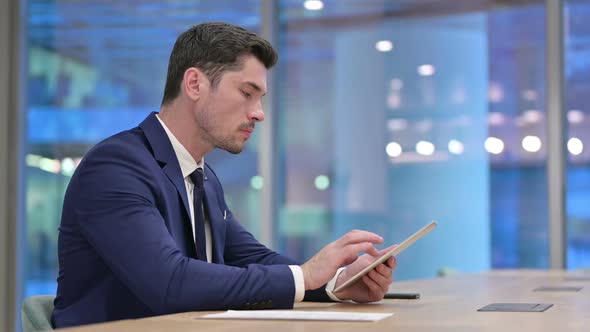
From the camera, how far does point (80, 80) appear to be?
6199 millimetres

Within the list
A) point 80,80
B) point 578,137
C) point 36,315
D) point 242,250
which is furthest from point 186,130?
point 80,80

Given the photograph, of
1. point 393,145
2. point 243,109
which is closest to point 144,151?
point 243,109

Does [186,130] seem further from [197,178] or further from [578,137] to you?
[578,137]

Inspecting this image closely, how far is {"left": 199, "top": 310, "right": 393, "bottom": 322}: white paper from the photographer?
5.21 ft

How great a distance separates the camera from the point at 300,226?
19.4ft

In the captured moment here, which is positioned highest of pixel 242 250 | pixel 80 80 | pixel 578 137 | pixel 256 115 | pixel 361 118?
pixel 80 80

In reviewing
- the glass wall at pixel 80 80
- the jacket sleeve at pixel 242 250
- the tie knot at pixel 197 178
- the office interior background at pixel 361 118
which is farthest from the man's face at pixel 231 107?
the glass wall at pixel 80 80

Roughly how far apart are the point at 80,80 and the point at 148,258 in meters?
4.62

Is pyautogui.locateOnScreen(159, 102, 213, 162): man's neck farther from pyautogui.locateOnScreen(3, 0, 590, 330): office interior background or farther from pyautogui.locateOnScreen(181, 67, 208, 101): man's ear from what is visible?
pyautogui.locateOnScreen(3, 0, 590, 330): office interior background

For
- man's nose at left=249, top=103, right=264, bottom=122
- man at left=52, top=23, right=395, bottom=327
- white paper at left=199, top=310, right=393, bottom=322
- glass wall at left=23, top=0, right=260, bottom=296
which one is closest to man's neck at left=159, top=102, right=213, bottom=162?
man at left=52, top=23, right=395, bottom=327

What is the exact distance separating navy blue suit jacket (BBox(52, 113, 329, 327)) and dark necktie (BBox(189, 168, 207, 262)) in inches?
1.4

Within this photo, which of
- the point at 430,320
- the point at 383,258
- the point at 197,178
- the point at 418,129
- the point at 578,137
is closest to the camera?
the point at 430,320

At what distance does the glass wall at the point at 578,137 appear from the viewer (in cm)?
533

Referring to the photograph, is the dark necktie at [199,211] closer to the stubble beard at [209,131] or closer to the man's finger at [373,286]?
the stubble beard at [209,131]
